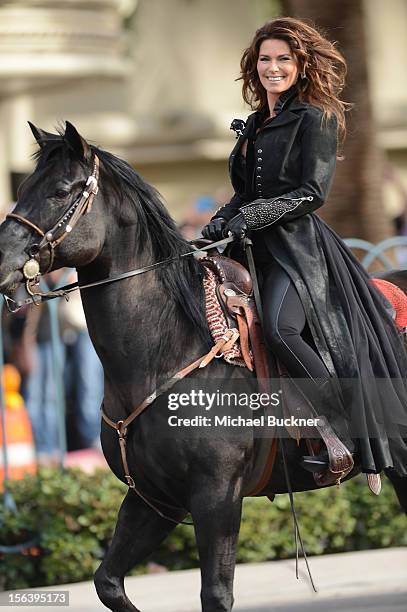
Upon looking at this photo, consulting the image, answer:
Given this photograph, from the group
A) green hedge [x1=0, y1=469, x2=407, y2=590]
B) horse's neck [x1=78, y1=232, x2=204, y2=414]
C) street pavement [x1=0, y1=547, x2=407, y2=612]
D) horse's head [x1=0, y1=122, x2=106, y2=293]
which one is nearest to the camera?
horse's head [x1=0, y1=122, x2=106, y2=293]

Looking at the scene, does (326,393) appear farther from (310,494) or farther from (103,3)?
(103,3)

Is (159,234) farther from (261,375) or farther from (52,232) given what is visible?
(261,375)

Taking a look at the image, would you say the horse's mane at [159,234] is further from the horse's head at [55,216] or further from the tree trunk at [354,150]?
the tree trunk at [354,150]

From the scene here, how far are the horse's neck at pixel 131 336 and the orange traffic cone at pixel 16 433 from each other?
3428mm

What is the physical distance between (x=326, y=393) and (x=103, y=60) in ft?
40.4

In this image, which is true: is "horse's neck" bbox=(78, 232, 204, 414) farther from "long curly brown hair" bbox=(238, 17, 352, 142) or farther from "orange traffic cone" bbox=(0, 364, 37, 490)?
"orange traffic cone" bbox=(0, 364, 37, 490)

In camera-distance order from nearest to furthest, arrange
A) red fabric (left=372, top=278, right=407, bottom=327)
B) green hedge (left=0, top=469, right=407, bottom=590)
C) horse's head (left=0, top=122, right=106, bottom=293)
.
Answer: horse's head (left=0, top=122, right=106, bottom=293) < red fabric (left=372, top=278, right=407, bottom=327) < green hedge (left=0, top=469, right=407, bottom=590)

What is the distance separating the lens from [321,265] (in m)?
5.88

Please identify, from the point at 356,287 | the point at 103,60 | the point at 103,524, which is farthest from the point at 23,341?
the point at 103,60

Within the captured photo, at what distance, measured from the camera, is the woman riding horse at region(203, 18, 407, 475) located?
568 cm

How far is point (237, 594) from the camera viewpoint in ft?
24.5

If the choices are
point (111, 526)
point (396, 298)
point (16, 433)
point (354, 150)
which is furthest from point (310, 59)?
point (16, 433)

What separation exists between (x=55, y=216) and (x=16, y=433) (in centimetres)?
393

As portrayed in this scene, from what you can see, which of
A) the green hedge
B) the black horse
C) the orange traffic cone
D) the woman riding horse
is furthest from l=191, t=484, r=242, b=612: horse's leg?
the orange traffic cone
